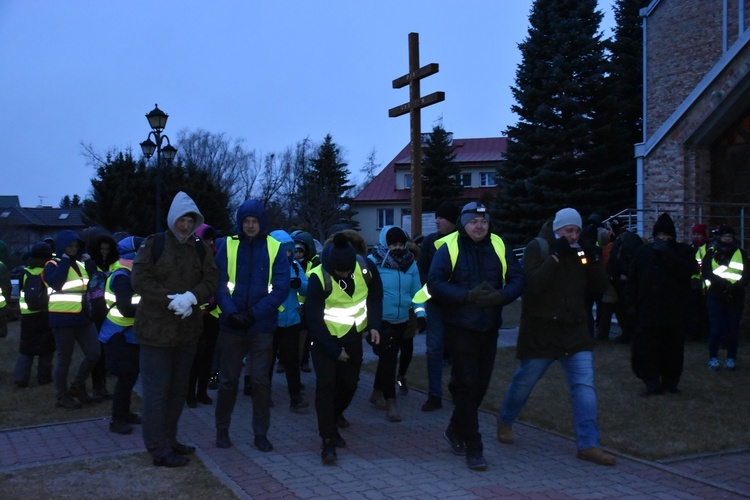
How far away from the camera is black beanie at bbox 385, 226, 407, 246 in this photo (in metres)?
7.93

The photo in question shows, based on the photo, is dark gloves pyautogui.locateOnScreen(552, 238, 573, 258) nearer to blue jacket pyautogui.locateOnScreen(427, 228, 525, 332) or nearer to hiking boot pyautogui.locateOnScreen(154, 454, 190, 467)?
blue jacket pyautogui.locateOnScreen(427, 228, 525, 332)

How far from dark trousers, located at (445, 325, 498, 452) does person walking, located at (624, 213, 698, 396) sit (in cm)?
309

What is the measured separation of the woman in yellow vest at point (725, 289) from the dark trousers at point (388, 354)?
439 cm

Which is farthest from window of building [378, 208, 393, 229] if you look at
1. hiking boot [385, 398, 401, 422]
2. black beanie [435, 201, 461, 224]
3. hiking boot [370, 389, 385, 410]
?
hiking boot [385, 398, 401, 422]

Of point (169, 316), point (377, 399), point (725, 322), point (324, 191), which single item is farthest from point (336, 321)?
point (324, 191)

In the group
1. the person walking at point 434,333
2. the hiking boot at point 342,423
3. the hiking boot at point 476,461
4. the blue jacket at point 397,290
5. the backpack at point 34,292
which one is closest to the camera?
the hiking boot at point 476,461

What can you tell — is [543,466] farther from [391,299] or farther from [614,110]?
[614,110]

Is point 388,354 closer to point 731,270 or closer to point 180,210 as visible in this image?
point 180,210

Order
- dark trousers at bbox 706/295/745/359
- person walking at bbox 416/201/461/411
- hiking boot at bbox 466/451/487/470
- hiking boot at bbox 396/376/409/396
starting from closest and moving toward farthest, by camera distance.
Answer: hiking boot at bbox 466/451/487/470, person walking at bbox 416/201/461/411, hiking boot at bbox 396/376/409/396, dark trousers at bbox 706/295/745/359

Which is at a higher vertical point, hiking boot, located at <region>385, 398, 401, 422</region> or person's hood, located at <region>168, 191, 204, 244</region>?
person's hood, located at <region>168, 191, 204, 244</region>

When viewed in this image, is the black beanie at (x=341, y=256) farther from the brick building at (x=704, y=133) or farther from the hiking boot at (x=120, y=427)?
the brick building at (x=704, y=133)

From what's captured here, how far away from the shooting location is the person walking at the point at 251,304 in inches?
246

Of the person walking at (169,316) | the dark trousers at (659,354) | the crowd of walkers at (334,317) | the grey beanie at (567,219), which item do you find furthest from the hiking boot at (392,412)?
the dark trousers at (659,354)

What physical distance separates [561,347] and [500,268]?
0.80m
